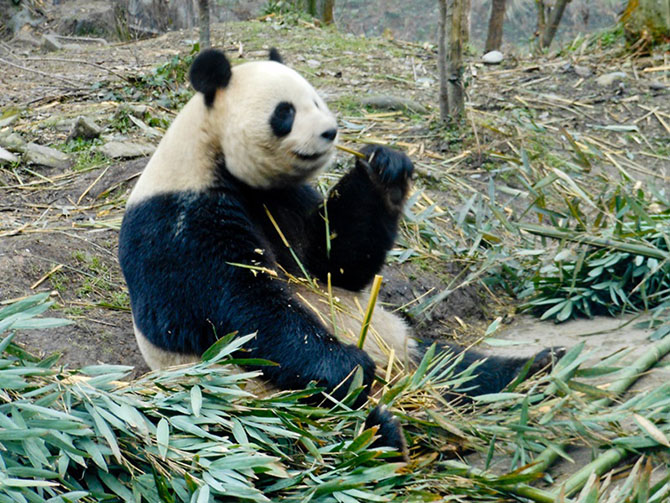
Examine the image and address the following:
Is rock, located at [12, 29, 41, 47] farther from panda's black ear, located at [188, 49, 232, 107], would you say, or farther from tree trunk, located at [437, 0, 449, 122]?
panda's black ear, located at [188, 49, 232, 107]

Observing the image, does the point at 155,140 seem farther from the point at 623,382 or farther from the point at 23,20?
the point at 23,20

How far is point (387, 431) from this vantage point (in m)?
2.68

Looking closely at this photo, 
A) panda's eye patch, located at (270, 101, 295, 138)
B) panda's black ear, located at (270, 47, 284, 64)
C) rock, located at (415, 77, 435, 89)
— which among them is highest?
panda's black ear, located at (270, 47, 284, 64)

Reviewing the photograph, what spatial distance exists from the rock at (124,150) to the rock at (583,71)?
13.3 feet

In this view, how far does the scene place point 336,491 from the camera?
2324 millimetres

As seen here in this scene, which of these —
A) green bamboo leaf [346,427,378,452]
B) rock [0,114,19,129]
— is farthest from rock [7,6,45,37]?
green bamboo leaf [346,427,378,452]

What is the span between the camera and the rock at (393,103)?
6.75 m

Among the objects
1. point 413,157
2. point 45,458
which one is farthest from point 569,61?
point 45,458

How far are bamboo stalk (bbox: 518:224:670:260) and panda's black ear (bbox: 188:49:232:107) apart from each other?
1.68m

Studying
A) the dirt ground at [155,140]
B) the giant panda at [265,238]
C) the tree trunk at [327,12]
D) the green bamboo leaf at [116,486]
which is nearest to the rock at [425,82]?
the dirt ground at [155,140]

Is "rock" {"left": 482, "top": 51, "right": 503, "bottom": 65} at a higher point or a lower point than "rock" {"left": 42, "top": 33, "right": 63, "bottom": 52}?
lower

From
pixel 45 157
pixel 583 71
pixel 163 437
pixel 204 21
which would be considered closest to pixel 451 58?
pixel 583 71

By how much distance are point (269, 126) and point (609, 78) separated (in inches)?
185

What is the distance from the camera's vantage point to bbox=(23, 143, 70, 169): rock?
226 inches
